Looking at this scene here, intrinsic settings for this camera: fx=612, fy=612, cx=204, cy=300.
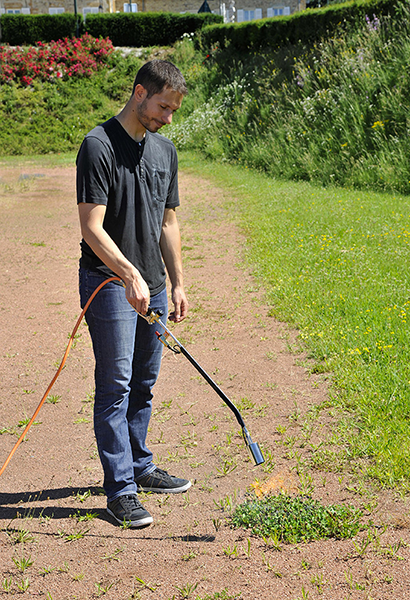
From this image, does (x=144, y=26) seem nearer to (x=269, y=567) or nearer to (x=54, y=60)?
(x=54, y=60)

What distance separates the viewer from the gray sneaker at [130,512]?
3033 millimetres

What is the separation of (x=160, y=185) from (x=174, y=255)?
429 millimetres

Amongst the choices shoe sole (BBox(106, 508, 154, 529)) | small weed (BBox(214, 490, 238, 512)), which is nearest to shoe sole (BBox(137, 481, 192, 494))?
small weed (BBox(214, 490, 238, 512))

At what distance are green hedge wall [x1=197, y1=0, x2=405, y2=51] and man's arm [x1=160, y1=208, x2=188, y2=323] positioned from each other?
1360 cm

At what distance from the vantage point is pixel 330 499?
10.5 ft

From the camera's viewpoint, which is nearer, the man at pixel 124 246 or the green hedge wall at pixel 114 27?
the man at pixel 124 246

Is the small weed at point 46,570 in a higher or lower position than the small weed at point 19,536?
higher

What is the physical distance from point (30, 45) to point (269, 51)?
13415mm

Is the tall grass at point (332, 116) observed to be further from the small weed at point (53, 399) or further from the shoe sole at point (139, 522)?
the shoe sole at point (139, 522)

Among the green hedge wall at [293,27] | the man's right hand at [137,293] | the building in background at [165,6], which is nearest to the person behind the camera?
the man's right hand at [137,293]

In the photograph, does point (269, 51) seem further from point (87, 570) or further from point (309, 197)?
point (87, 570)

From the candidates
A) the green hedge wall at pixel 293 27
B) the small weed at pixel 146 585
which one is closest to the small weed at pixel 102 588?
the small weed at pixel 146 585

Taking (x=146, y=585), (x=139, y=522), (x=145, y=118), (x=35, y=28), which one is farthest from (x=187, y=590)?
(x=35, y=28)

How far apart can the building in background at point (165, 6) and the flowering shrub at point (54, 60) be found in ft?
38.5
